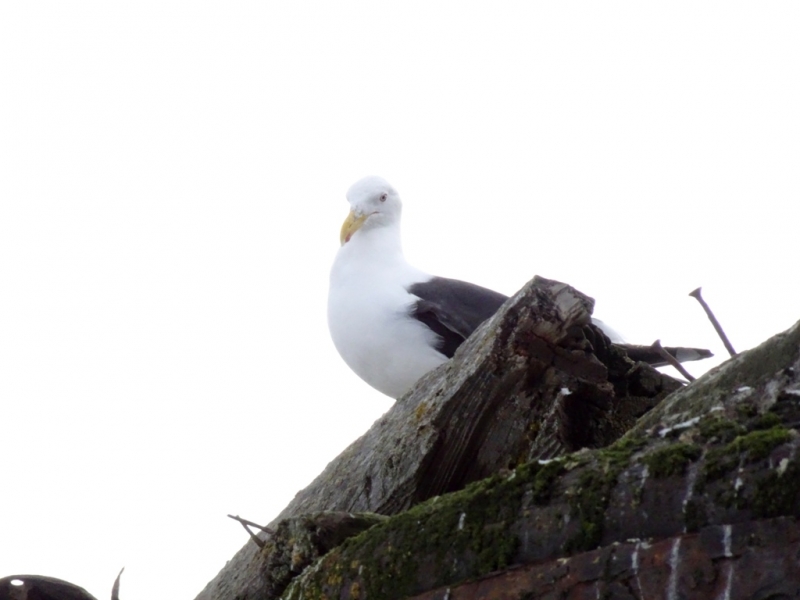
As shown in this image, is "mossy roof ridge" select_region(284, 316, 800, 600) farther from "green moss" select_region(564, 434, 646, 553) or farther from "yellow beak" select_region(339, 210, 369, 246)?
"yellow beak" select_region(339, 210, 369, 246)

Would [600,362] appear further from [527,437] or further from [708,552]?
[708,552]

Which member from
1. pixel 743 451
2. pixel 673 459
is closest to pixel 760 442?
pixel 743 451

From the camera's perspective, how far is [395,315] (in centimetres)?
837

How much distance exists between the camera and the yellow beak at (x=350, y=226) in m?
9.45

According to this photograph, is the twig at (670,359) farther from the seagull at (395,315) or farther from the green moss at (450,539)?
the seagull at (395,315)

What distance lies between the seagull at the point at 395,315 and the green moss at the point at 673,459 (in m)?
5.11

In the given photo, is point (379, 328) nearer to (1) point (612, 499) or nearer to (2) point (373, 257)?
(2) point (373, 257)

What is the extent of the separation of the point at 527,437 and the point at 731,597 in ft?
6.77

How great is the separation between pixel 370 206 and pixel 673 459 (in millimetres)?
7241

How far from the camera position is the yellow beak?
9.45 m

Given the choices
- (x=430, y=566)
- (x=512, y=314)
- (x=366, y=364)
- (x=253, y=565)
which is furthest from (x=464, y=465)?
(x=366, y=364)

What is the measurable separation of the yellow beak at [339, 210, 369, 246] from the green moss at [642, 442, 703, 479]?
684 cm

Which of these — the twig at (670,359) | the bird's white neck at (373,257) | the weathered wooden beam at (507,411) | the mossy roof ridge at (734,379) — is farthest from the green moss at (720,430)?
the bird's white neck at (373,257)

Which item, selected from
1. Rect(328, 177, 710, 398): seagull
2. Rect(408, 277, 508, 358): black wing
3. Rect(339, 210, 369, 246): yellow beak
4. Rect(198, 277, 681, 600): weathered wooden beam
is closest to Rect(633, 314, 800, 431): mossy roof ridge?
Rect(198, 277, 681, 600): weathered wooden beam
